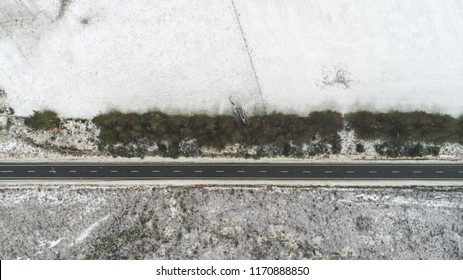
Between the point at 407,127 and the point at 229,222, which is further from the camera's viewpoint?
the point at 407,127

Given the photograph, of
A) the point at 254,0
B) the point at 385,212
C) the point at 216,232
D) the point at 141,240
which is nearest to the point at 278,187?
the point at 216,232

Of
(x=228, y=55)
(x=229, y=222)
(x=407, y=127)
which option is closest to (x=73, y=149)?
(x=229, y=222)

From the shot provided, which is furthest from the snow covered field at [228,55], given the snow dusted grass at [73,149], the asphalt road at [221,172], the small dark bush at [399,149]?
the asphalt road at [221,172]

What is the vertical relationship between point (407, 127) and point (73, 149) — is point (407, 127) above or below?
above

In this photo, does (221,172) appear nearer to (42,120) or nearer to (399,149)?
(399,149)

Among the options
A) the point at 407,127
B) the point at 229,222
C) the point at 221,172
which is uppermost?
the point at 407,127

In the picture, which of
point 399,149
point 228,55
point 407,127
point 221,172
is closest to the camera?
point 407,127
